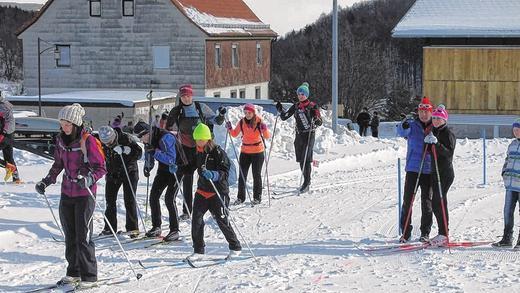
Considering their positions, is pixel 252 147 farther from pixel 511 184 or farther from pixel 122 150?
pixel 511 184

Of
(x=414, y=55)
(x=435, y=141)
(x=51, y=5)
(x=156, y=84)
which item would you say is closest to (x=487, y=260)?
(x=435, y=141)

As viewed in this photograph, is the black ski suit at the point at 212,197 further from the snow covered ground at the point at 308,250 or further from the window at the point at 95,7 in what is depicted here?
the window at the point at 95,7

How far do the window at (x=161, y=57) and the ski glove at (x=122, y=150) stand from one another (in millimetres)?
33340

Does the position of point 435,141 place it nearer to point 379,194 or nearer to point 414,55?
point 379,194

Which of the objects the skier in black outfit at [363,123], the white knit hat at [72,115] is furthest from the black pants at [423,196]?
the skier in black outfit at [363,123]

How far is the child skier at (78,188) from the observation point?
856cm

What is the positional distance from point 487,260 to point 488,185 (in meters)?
6.61

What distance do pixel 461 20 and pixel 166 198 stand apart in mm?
22226

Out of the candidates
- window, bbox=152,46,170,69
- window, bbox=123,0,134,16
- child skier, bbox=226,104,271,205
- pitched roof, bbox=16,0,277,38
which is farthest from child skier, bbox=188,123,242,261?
window, bbox=123,0,134,16

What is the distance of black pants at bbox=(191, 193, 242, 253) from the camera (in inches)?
387

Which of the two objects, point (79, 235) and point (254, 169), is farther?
point (254, 169)

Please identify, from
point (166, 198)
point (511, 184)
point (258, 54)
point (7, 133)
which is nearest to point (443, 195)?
point (511, 184)

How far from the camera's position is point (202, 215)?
9.89m

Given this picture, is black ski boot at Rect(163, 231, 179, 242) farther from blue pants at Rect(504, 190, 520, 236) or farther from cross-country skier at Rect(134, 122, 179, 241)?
blue pants at Rect(504, 190, 520, 236)
